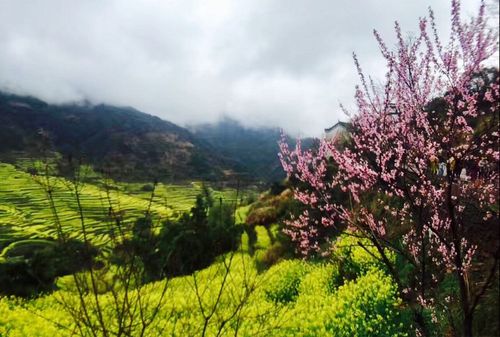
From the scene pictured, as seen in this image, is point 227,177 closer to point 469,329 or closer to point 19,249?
point 469,329

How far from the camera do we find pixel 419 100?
6797 millimetres

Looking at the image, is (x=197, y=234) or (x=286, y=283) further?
(x=197, y=234)

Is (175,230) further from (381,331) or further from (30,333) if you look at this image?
(381,331)

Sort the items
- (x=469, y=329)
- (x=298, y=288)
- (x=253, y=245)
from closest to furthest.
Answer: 1. (x=469, y=329)
2. (x=298, y=288)
3. (x=253, y=245)

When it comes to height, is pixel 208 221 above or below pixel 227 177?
below

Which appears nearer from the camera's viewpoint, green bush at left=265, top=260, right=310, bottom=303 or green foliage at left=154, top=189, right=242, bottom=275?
green bush at left=265, top=260, right=310, bottom=303

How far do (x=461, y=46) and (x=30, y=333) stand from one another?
1179 centimetres

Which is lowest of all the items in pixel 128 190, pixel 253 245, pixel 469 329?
pixel 253 245

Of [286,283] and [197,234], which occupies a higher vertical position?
[197,234]

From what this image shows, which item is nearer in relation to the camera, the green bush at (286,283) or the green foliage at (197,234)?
the green bush at (286,283)

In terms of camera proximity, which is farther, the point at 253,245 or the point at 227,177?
the point at 253,245

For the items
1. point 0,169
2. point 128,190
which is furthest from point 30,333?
point 128,190

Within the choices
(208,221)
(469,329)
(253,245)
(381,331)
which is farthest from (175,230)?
(469,329)

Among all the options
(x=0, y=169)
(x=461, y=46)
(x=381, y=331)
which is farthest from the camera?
(x=381, y=331)
